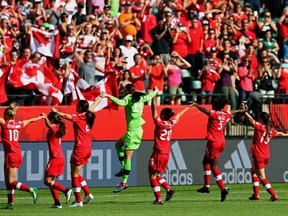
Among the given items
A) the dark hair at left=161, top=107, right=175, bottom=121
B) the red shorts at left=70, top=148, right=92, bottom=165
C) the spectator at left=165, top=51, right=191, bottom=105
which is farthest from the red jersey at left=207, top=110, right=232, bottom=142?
the spectator at left=165, top=51, right=191, bottom=105

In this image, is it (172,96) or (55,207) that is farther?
(172,96)

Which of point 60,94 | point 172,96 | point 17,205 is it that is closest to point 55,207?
point 17,205

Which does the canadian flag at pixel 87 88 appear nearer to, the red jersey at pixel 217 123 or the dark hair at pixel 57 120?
the red jersey at pixel 217 123

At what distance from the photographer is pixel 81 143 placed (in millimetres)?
20859

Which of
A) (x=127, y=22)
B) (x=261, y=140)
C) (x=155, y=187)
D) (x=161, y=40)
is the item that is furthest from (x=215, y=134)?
(x=127, y=22)

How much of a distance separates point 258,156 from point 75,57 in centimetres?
732

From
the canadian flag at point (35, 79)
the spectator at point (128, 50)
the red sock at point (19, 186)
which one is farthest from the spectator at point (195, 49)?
the red sock at point (19, 186)

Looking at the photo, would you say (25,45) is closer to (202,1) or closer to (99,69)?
(99,69)

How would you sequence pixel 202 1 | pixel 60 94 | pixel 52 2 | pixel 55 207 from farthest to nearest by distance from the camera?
pixel 202 1 → pixel 52 2 → pixel 60 94 → pixel 55 207

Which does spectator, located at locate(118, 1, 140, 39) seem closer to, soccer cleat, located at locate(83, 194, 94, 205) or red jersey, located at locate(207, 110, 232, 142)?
red jersey, located at locate(207, 110, 232, 142)

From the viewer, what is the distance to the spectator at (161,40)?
30.6 m

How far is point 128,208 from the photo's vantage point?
2025cm

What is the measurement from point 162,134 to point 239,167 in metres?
6.68

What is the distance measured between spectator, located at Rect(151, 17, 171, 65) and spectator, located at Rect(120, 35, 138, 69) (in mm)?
1086
